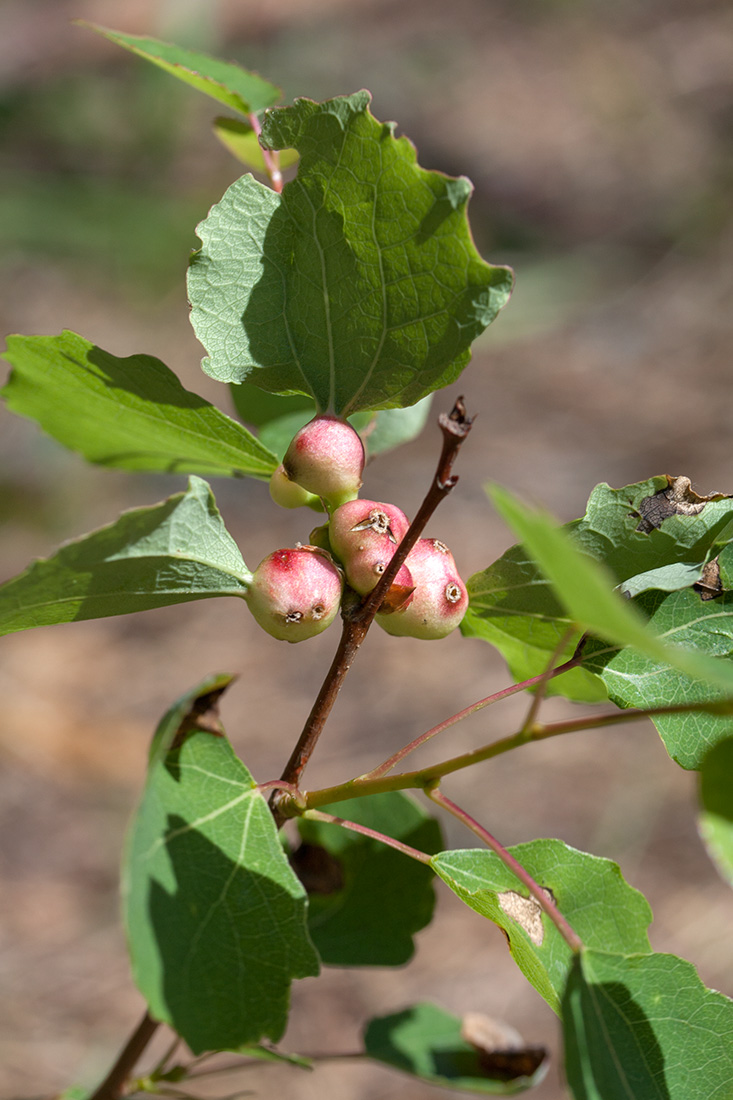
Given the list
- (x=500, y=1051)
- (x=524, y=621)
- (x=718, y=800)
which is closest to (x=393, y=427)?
(x=524, y=621)

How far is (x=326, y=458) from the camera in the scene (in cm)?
81

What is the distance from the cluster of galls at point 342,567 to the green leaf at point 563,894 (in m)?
0.21

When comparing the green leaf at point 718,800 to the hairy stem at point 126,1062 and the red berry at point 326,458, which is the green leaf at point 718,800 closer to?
the red berry at point 326,458

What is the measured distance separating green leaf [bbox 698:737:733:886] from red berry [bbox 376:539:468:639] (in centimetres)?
28

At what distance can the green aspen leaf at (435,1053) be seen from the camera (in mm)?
1195

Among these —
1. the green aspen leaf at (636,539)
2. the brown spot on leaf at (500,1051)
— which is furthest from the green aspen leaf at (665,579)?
the brown spot on leaf at (500,1051)

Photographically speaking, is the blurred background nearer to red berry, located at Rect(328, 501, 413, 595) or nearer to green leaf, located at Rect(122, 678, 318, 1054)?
green leaf, located at Rect(122, 678, 318, 1054)

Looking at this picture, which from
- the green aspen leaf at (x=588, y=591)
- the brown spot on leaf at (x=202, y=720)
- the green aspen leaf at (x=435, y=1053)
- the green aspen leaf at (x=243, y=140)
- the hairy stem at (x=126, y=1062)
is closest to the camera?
the green aspen leaf at (x=588, y=591)

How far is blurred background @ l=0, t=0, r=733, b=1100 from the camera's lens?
3.08 metres

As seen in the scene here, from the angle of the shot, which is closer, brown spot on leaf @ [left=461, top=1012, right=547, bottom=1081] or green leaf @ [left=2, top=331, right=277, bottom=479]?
green leaf @ [left=2, top=331, right=277, bottom=479]

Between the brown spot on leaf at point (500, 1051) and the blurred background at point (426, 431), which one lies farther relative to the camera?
the blurred background at point (426, 431)

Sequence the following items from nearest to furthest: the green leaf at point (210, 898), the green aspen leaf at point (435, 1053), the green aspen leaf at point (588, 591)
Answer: the green aspen leaf at point (588, 591), the green leaf at point (210, 898), the green aspen leaf at point (435, 1053)

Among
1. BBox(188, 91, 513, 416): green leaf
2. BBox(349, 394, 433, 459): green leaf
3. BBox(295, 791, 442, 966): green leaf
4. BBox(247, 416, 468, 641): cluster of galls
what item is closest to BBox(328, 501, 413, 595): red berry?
BBox(247, 416, 468, 641): cluster of galls

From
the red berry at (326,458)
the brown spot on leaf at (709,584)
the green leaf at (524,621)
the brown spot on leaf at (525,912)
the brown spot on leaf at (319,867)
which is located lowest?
the brown spot on leaf at (525,912)
